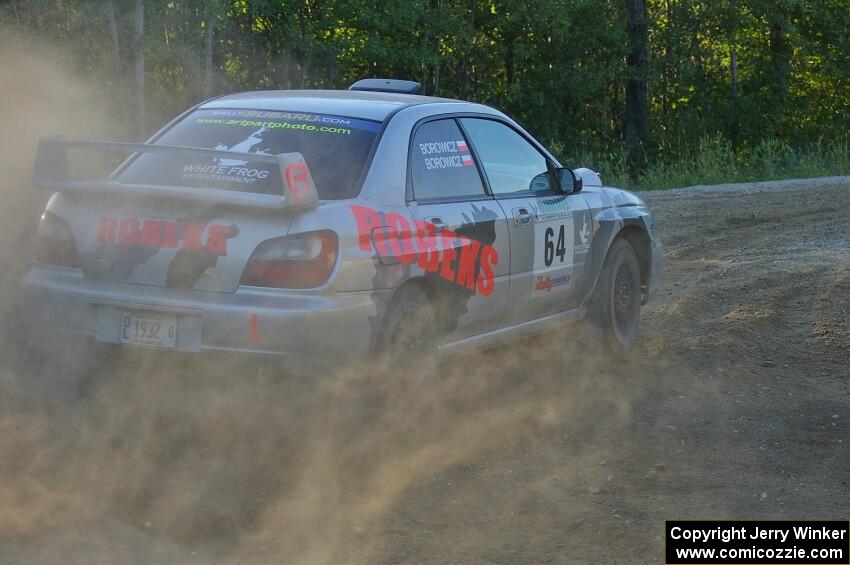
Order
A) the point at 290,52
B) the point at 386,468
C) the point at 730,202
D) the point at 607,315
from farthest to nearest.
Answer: the point at 290,52 < the point at 730,202 < the point at 607,315 < the point at 386,468

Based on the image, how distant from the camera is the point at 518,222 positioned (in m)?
6.91

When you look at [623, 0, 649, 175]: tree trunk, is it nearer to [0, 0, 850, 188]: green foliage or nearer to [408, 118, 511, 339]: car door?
[0, 0, 850, 188]: green foliage

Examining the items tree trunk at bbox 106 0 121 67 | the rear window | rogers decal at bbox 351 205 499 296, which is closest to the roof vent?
the rear window

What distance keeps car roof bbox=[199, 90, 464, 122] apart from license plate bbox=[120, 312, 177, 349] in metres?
1.58

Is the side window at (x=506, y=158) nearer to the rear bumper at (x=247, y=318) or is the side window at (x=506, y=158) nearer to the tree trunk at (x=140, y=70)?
the rear bumper at (x=247, y=318)

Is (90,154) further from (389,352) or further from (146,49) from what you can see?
(146,49)

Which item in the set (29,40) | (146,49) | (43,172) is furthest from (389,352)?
(146,49)

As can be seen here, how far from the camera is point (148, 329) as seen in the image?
17.8 ft

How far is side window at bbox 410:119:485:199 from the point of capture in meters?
6.32

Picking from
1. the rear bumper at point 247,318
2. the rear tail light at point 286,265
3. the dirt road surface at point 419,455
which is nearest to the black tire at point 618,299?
the dirt road surface at point 419,455

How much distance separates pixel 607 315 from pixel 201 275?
3.39 m

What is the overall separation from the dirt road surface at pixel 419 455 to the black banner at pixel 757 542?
0.10 meters

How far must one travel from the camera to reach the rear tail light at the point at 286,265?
17.6 ft

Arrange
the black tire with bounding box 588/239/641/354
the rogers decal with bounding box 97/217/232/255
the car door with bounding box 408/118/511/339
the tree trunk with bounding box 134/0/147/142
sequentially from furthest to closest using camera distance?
the tree trunk with bounding box 134/0/147/142 → the black tire with bounding box 588/239/641/354 → the car door with bounding box 408/118/511/339 → the rogers decal with bounding box 97/217/232/255
